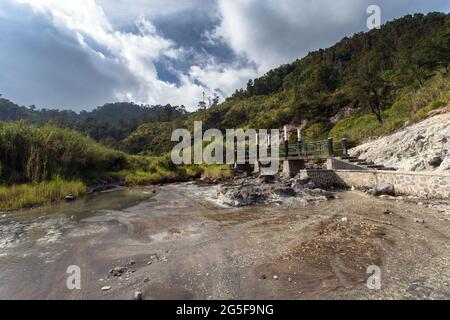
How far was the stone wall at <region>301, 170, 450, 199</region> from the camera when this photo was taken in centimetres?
944

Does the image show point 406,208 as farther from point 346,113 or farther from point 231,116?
point 231,116

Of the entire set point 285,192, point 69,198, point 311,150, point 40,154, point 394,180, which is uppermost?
point 311,150

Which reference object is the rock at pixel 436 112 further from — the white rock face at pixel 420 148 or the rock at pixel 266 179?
the rock at pixel 266 179

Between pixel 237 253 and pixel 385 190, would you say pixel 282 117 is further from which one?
pixel 237 253

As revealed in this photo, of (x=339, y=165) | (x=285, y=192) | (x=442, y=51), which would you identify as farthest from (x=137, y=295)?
(x=442, y=51)

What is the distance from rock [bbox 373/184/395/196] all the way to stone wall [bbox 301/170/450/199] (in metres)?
0.18

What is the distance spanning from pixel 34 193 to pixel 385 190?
15.5 meters

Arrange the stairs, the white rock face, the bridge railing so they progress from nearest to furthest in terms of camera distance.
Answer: the white rock face
the stairs
the bridge railing

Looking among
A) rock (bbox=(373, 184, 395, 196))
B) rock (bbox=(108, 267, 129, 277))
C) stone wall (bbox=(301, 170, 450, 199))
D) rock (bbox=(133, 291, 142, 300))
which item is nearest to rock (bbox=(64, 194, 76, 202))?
rock (bbox=(108, 267, 129, 277))

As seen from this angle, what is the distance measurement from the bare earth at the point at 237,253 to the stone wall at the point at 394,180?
0.90 metres

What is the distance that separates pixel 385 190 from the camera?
11242mm

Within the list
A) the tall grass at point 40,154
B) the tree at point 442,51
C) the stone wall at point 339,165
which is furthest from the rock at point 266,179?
the tree at point 442,51

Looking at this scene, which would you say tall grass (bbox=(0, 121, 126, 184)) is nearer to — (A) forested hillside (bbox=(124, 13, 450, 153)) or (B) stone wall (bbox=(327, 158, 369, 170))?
(B) stone wall (bbox=(327, 158, 369, 170))
